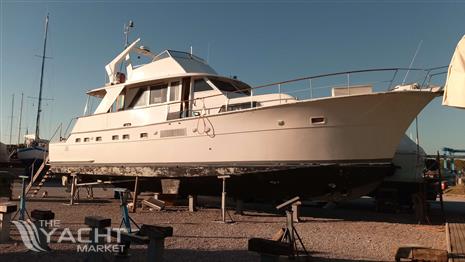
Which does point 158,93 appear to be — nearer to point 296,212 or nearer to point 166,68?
point 166,68

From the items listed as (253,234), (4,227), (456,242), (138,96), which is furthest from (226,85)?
(456,242)

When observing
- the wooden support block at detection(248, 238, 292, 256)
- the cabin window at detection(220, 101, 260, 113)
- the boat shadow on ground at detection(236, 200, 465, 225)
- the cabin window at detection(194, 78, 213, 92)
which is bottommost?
the boat shadow on ground at detection(236, 200, 465, 225)

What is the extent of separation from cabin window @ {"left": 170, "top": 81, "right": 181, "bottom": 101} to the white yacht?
0.03m

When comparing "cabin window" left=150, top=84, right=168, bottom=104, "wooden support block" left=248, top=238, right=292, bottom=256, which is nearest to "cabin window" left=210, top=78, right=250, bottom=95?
"cabin window" left=150, top=84, right=168, bottom=104

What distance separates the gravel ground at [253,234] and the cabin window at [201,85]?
3875 millimetres

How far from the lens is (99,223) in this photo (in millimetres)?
5047

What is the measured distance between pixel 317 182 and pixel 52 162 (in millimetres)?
11770

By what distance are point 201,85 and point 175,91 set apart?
2.98ft

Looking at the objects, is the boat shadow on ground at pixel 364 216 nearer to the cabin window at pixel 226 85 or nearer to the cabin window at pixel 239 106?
the cabin window at pixel 239 106

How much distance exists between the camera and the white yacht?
362 inches

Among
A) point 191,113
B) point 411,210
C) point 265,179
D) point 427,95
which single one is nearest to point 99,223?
point 265,179

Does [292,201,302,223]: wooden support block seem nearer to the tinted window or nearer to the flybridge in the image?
the flybridge

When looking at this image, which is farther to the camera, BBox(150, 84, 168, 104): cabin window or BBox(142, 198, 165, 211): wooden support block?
BBox(150, 84, 168, 104): cabin window

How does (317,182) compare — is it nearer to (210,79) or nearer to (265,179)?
(265,179)
